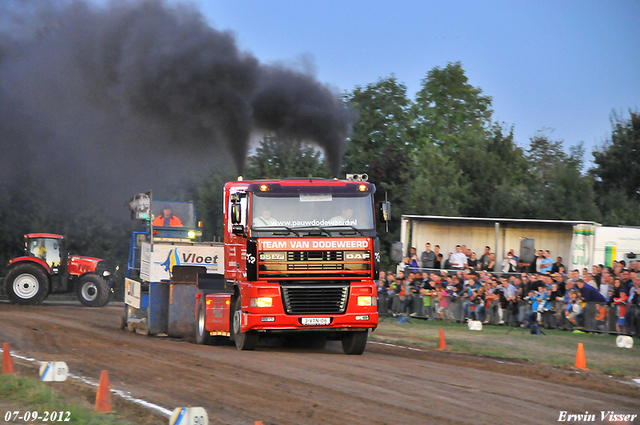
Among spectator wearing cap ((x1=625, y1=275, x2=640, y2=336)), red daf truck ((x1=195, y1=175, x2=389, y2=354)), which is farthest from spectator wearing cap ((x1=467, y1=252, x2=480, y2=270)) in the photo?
red daf truck ((x1=195, y1=175, x2=389, y2=354))

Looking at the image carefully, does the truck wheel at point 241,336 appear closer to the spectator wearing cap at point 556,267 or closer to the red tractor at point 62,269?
the spectator wearing cap at point 556,267

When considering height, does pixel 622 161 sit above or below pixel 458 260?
above

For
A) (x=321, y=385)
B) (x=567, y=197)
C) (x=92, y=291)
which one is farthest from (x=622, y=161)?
(x=321, y=385)

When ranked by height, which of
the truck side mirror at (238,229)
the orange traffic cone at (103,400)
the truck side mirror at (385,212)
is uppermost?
the truck side mirror at (385,212)

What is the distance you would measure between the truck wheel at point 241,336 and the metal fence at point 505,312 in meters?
8.51

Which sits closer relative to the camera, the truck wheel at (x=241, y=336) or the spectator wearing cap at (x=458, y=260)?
the truck wheel at (x=241, y=336)


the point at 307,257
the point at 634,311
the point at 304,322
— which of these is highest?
the point at 307,257

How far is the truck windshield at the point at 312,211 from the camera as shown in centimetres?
1320

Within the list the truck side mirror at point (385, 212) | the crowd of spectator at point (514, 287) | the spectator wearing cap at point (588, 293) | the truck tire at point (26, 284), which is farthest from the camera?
the truck tire at point (26, 284)

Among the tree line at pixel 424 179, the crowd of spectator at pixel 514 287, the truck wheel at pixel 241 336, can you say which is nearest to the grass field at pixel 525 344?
the crowd of spectator at pixel 514 287

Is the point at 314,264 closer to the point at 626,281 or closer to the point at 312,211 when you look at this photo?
the point at 312,211

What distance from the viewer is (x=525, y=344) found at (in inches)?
631

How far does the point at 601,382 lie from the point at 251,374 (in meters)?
5.01

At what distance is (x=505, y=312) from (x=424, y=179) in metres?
17.9
